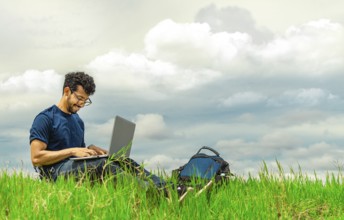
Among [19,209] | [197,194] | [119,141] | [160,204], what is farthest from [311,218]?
[19,209]

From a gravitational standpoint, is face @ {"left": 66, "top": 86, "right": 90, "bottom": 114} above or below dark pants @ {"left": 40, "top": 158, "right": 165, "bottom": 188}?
above

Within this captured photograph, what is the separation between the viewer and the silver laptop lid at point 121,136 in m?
7.94

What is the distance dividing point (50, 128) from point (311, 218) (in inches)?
156

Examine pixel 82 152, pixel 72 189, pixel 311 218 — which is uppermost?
pixel 82 152

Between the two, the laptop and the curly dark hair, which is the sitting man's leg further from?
the curly dark hair

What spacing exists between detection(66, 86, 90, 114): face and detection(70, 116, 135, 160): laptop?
0.75 metres

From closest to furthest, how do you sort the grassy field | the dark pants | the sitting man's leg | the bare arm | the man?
1. the grassy field
2. the sitting man's leg
3. the dark pants
4. the man
5. the bare arm

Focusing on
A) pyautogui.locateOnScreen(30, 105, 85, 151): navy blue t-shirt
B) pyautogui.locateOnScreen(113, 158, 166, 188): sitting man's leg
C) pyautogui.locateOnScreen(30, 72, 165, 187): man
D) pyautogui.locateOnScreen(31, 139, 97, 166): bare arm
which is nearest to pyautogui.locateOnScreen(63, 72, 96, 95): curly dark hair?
pyautogui.locateOnScreen(30, 72, 165, 187): man

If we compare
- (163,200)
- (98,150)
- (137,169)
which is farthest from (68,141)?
(163,200)

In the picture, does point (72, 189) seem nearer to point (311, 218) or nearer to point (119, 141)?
point (119, 141)

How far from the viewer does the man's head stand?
28.4 feet

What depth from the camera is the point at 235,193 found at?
352 inches

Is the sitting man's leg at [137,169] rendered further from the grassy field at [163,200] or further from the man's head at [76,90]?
the man's head at [76,90]

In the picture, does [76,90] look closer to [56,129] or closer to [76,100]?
[76,100]
